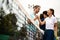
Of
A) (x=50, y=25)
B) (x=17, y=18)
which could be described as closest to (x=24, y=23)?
(x=17, y=18)

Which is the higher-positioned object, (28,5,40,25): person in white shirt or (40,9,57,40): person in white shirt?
(28,5,40,25): person in white shirt

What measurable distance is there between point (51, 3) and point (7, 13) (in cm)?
55

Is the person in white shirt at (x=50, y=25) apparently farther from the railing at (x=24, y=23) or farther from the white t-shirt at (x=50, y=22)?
the railing at (x=24, y=23)

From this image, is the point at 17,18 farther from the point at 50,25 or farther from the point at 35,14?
the point at 50,25

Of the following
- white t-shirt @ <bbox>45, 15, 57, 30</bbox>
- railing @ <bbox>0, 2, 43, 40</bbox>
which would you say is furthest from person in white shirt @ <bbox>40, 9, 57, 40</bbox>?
railing @ <bbox>0, 2, 43, 40</bbox>

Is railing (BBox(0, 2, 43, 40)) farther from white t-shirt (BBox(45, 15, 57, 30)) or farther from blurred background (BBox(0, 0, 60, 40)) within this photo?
white t-shirt (BBox(45, 15, 57, 30))

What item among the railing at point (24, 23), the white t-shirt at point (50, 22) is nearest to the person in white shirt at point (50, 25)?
the white t-shirt at point (50, 22)

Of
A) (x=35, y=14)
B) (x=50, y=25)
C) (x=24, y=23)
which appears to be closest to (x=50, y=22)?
(x=50, y=25)

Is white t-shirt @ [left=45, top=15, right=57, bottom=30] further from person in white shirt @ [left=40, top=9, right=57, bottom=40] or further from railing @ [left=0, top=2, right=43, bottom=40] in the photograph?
railing @ [left=0, top=2, right=43, bottom=40]

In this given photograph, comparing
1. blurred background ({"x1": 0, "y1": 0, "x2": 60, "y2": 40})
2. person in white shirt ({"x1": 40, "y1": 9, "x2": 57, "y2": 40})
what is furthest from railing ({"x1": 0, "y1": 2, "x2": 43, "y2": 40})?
person in white shirt ({"x1": 40, "y1": 9, "x2": 57, "y2": 40})

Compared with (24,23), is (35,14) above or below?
above

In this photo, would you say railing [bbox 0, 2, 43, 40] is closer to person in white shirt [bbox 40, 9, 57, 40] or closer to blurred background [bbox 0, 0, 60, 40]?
blurred background [bbox 0, 0, 60, 40]

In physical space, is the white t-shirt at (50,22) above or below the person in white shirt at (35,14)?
below

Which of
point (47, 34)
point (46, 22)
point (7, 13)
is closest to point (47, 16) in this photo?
point (46, 22)
